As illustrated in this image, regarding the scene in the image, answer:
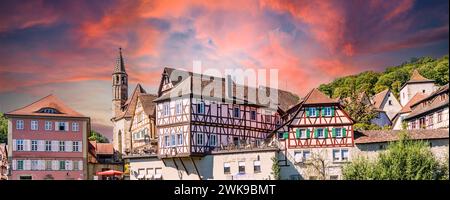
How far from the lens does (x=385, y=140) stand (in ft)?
31.1

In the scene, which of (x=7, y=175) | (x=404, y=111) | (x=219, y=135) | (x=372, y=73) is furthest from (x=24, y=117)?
(x=404, y=111)

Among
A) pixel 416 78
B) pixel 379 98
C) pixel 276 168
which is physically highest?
pixel 416 78

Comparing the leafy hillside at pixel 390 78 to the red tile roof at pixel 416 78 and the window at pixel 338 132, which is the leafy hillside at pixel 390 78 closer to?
the red tile roof at pixel 416 78

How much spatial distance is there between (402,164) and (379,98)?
1.66 m

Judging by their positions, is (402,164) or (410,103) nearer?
(410,103)

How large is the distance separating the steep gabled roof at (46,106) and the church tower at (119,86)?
403 mm

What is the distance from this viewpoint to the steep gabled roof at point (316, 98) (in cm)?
869

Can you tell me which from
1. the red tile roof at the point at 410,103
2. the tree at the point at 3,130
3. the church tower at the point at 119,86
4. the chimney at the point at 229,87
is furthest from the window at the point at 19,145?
Result: the red tile roof at the point at 410,103

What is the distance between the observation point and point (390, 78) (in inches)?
335

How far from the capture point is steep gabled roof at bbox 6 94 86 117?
7148mm

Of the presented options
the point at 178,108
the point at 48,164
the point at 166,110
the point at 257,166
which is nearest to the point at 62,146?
the point at 48,164

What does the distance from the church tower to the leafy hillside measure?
1933 mm

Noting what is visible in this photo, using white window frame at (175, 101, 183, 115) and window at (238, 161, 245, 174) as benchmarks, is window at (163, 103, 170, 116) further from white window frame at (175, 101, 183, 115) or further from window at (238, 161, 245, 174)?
window at (238, 161, 245, 174)

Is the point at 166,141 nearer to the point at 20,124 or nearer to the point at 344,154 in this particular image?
the point at 344,154
